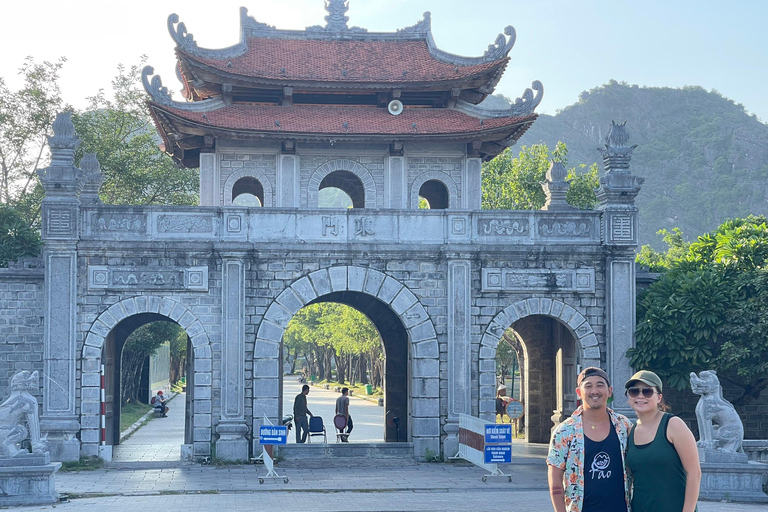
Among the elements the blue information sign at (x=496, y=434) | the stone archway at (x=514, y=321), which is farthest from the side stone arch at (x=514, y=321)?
the blue information sign at (x=496, y=434)

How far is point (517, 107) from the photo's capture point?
81.3 ft

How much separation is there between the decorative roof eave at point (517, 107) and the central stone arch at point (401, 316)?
6.27 metres

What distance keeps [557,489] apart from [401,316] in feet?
47.6

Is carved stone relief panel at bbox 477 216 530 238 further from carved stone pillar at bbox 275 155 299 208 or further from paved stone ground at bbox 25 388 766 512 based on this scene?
carved stone pillar at bbox 275 155 299 208

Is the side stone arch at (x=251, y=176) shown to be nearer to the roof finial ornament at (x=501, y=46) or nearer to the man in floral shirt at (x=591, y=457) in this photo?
the roof finial ornament at (x=501, y=46)

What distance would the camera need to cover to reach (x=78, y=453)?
20.0m

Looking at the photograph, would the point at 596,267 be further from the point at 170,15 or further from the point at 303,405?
the point at 170,15

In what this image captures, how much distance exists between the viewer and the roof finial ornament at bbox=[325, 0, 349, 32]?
88.6 ft

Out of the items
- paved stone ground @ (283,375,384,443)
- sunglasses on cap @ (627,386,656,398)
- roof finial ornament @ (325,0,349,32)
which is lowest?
paved stone ground @ (283,375,384,443)

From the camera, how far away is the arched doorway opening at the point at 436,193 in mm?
25531

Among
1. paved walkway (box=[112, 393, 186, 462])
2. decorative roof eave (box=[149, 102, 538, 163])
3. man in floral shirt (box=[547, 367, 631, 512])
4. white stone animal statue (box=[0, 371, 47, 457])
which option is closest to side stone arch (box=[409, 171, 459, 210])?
decorative roof eave (box=[149, 102, 538, 163])

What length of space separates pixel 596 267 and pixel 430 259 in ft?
12.5

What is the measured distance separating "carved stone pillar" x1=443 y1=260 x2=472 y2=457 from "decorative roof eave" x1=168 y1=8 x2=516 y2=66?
7.13 meters

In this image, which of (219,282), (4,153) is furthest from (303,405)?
(4,153)
